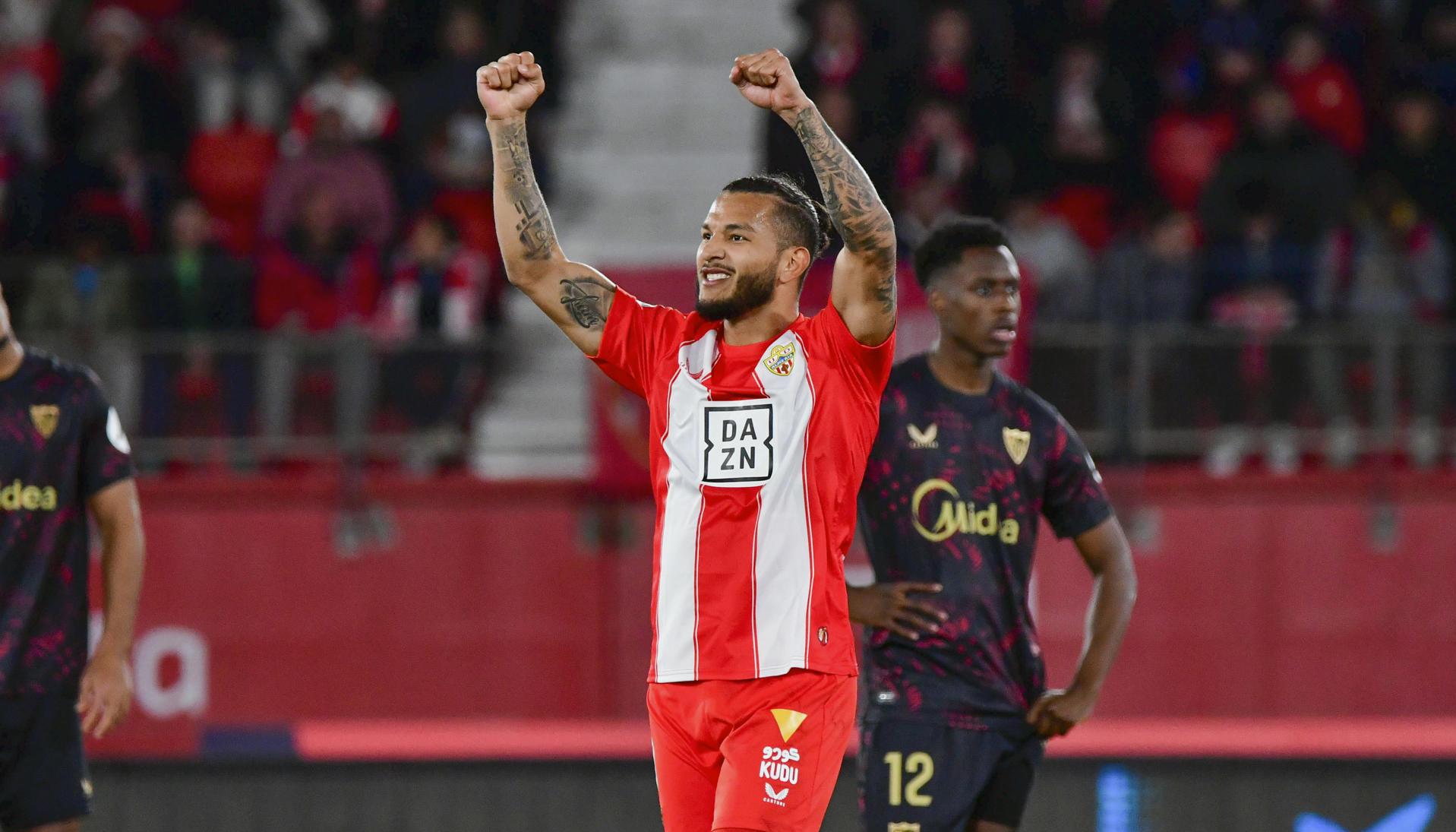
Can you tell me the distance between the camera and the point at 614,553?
446 inches

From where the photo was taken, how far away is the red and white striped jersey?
516 centimetres

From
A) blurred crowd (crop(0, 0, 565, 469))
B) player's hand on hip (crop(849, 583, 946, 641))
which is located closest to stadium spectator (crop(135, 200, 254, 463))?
blurred crowd (crop(0, 0, 565, 469))

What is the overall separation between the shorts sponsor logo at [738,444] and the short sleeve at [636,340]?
0.30m

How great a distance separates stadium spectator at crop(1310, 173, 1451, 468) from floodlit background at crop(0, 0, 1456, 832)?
0.03m

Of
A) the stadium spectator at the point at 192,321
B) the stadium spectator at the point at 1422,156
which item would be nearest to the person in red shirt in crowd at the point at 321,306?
the stadium spectator at the point at 192,321

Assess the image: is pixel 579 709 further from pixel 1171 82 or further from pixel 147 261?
pixel 1171 82

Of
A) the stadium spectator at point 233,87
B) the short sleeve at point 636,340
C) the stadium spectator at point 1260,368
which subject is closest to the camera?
the short sleeve at point 636,340

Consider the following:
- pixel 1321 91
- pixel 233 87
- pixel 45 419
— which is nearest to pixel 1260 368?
pixel 1321 91

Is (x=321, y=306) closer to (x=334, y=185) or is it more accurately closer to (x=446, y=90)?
(x=334, y=185)

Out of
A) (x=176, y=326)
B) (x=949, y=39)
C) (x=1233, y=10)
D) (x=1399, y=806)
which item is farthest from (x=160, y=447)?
(x=1233, y=10)

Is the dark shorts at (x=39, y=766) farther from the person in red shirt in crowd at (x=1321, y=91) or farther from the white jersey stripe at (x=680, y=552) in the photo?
the person in red shirt in crowd at (x=1321, y=91)

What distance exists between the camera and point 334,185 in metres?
13.5

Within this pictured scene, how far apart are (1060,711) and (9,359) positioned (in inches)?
134

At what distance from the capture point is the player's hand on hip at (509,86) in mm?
5504
